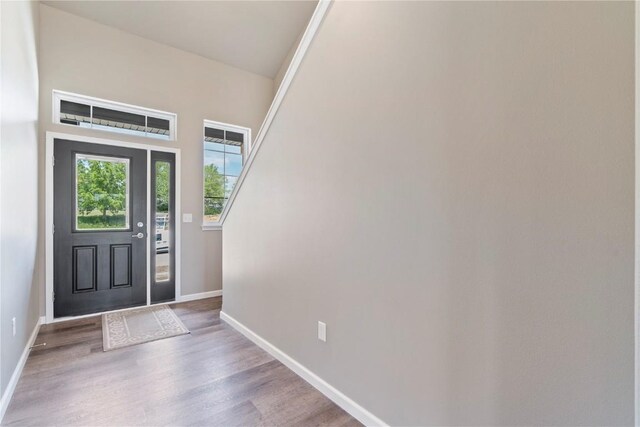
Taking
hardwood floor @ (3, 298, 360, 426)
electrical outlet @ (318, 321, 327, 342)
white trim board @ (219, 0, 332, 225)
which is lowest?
hardwood floor @ (3, 298, 360, 426)

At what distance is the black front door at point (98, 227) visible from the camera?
330 cm

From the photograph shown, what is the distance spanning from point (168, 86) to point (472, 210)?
410cm

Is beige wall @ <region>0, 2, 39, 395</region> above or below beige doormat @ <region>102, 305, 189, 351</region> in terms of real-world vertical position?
above

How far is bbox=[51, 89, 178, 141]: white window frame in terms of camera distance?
3.28m

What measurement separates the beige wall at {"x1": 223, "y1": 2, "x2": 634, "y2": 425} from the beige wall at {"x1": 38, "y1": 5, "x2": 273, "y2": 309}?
2.61 meters

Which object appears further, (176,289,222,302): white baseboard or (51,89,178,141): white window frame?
(176,289,222,302): white baseboard

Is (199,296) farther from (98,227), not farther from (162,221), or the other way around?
(98,227)

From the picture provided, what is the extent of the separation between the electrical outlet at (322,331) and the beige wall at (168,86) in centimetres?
277

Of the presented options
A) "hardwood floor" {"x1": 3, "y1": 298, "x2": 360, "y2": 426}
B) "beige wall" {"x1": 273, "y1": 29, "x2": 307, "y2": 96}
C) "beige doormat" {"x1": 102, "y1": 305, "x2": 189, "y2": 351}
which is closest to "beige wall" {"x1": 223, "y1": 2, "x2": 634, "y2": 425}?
"hardwood floor" {"x1": 3, "y1": 298, "x2": 360, "y2": 426}

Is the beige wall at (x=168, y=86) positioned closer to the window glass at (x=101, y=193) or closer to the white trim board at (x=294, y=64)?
the window glass at (x=101, y=193)

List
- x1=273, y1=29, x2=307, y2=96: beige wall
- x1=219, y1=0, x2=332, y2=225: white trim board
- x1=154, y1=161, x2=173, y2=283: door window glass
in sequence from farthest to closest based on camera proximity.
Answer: x1=273, y1=29, x2=307, y2=96: beige wall → x1=154, y1=161, x2=173, y2=283: door window glass → x1=219, y1=0, x2=332, y2=225: white trim board

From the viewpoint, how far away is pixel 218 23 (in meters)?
3.91

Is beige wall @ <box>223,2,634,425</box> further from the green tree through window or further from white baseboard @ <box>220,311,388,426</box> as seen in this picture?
the green tree through window

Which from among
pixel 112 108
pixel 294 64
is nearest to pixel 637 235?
pixel 294 64
